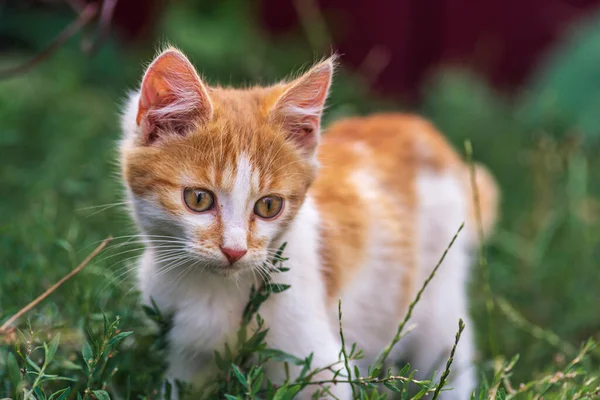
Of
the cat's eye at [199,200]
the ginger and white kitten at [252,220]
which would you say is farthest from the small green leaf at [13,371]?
the cat's eye at [199,200]

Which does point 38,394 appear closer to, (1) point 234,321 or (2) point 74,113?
(1) point 234,321

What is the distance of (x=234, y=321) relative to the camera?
210cm

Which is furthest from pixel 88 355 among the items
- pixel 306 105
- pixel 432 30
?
pixel 432 30

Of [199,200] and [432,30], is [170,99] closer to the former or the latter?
[199,200]

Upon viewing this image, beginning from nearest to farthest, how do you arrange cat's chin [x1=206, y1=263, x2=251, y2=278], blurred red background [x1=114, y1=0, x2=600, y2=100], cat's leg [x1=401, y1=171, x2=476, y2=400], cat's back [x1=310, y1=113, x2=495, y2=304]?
cat's chin [x1=206, y1=263, x2=251, y2=278] < cat's back [x1=310, y1=113, x2=495, y2=304] < cat's leg [x1=401, y1=171, x2=476, y2=400] < blurred red background [x1=114, y1=0, x2=600, y2=100]

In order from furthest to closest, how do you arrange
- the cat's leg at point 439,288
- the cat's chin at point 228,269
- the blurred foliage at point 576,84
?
the blurred foliage at point 576,84 < the cat's leg at point 439,288 < the cat's chin at point 228,269

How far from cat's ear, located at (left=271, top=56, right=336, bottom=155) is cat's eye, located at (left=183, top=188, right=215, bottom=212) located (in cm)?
30

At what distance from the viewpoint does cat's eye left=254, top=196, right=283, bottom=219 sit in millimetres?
1987

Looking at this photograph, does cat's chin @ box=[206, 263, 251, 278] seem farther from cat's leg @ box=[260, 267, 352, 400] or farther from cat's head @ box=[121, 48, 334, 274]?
cat's leg @ box=[260, 267, 352, 400]

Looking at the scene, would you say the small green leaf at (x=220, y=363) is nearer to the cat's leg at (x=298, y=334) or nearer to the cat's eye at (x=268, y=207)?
the cat's leg at (x=298, y=334)

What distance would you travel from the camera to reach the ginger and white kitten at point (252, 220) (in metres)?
1.93

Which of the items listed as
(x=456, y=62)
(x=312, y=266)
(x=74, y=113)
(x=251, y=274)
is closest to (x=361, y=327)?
(x=312, y=266)

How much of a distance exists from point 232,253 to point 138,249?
597 mm

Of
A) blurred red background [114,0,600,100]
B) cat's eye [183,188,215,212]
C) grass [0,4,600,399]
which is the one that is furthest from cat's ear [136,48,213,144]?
blurred red background [114,0,600,100]
